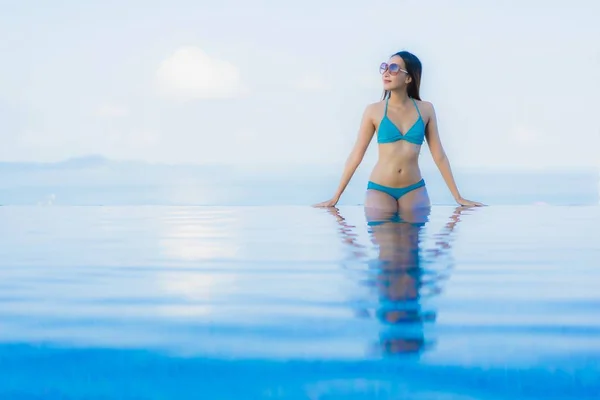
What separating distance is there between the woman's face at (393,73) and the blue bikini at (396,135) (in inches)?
7.1

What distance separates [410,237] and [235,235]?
41.4 inches

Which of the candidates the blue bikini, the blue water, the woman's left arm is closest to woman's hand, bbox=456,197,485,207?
the woman's left arm

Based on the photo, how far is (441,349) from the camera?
4.88ft

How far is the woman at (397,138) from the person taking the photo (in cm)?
610

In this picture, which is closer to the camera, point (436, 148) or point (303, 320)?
point (303, 320)

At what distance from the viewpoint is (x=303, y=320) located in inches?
71.3

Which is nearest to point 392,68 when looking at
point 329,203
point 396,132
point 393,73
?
point 393,73

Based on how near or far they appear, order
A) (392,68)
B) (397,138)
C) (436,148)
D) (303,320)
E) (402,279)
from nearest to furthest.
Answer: (303,320), (402,279), (392,68), (397,138), (436,148)

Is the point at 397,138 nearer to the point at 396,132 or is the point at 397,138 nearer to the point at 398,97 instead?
the point at 396,132

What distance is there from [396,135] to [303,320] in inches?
174

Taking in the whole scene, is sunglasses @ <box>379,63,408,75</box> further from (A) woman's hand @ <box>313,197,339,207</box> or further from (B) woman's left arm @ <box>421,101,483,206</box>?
(A) woman's hand @ <box>313,197,339,207</box>

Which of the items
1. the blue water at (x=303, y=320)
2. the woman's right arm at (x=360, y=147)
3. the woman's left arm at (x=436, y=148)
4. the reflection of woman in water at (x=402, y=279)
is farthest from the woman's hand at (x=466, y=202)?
the blue water at (x=303, y=320)

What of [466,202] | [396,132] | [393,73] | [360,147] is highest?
[393,73]

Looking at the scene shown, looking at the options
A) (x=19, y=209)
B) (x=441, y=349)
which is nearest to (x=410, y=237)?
(x=441, y=349)
